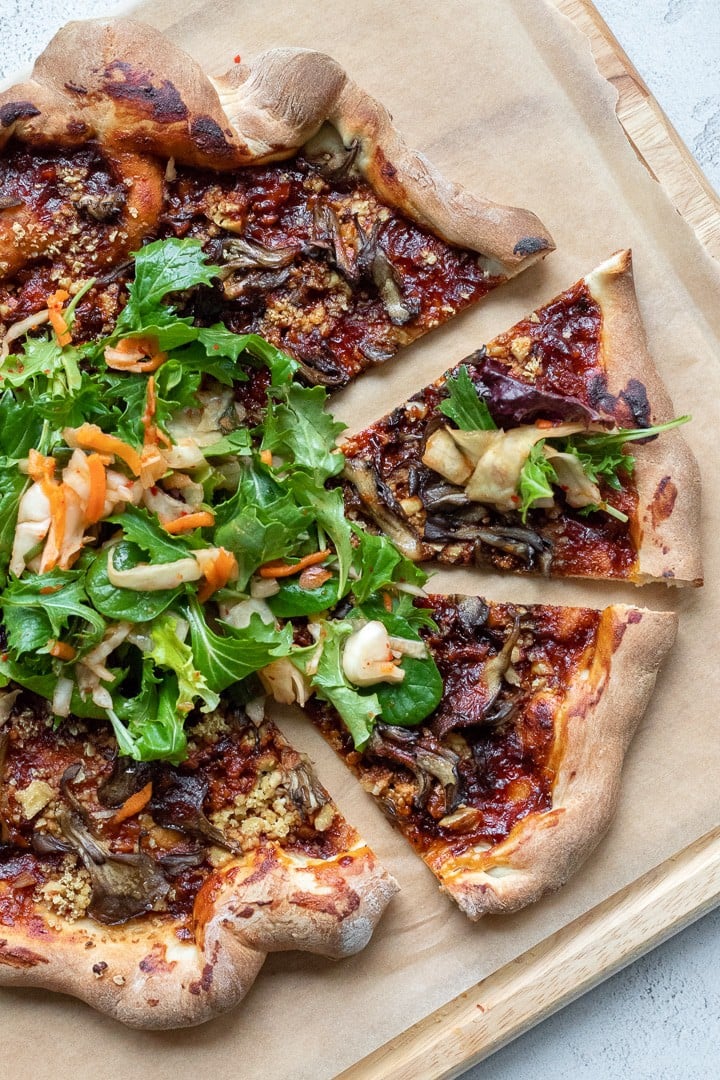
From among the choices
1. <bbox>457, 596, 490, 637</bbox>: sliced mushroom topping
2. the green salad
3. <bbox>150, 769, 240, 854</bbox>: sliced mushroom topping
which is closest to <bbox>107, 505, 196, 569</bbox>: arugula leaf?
the green salad

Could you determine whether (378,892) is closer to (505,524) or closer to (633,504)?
(505,524)

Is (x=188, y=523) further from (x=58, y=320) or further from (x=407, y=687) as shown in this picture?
(x=407, y=687)

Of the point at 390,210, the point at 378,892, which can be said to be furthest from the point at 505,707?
the point at 390,210

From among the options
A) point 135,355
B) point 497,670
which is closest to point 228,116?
point 135,355

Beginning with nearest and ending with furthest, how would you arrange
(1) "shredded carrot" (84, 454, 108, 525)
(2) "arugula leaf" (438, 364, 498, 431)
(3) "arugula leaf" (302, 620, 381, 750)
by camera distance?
(1) "shredded carrot" (84, 454, 108, 525)
(3) "arugula leaf" (302, 620, 381, 750)
(2) "arugula leaf" (438, 364, 498, 431)

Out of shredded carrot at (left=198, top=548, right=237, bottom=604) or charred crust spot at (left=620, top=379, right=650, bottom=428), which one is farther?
charred crust spot at (left=620, top=379, right=650, bottom=428)

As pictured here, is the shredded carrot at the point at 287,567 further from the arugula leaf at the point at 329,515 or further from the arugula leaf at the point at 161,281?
the arugula leaf at the point at 161,281

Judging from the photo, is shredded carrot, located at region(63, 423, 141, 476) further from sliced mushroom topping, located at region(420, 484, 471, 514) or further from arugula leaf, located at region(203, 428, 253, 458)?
sliced mushroom topping, located at region(420, 484, 471, 514)
